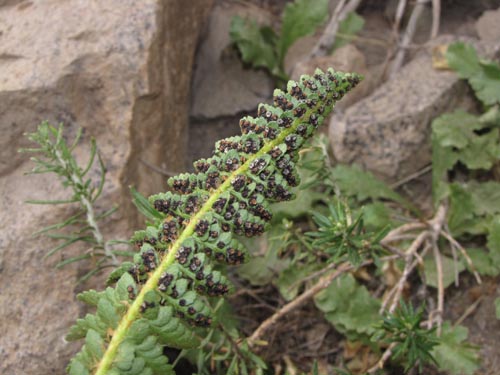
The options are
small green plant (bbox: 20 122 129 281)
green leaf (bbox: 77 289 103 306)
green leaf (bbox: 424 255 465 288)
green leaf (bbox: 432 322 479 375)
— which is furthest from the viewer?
green leaf (bbox: 424 255 465 288)

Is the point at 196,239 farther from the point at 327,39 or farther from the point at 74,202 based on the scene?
the point at 327,39

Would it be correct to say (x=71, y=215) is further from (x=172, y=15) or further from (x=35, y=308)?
(x=172, y=15)

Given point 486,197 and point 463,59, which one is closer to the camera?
point 486,197

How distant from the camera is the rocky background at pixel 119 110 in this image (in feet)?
8.91

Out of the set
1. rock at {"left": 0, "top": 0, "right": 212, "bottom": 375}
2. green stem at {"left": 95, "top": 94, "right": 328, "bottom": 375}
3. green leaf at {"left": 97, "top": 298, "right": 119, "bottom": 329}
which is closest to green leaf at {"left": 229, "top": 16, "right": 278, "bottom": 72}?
rock at {"left": 0, "top": 0, "right": 212, "bottom": 375}

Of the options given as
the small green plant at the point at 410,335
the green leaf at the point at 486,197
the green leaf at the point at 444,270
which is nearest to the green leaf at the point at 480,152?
the green leaf at the point at 486,197

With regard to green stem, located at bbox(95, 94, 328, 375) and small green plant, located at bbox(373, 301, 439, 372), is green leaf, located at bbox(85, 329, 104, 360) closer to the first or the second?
green stem, located at bbox(95, 94, 328, 375)

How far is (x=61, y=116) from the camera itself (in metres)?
3.04

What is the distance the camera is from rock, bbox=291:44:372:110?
4.03 metres

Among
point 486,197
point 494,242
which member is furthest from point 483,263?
point 486,197

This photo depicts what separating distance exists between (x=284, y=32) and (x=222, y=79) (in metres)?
0.55

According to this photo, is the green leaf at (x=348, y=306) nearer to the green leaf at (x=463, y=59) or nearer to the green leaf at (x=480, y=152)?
the green leaf at (x=480, y=152)

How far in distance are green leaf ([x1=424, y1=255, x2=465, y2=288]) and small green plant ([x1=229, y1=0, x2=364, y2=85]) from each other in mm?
1759

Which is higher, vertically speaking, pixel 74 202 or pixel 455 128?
pixel 74 202
